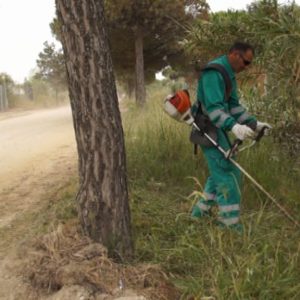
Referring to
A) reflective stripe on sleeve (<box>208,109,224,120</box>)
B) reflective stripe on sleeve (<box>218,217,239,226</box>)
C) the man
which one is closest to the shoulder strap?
the man

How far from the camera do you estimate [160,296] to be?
307cm

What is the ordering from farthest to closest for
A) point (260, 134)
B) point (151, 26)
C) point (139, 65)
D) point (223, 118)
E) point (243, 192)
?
point (139, 65)
point (151, 26)
point (243, 192)
point (260, 134)
point (223, 118)

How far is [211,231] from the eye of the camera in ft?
11.8

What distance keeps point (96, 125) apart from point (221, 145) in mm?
1161

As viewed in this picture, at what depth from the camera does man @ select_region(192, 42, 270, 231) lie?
12.4 ft

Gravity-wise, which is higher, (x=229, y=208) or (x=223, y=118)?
(x=223, y=118)

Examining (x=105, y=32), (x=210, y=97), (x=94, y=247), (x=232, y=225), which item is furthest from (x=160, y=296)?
(x=105, y=32)

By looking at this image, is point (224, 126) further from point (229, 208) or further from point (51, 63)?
point (51, 63)

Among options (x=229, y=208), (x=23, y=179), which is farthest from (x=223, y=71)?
(x=23, y=179)

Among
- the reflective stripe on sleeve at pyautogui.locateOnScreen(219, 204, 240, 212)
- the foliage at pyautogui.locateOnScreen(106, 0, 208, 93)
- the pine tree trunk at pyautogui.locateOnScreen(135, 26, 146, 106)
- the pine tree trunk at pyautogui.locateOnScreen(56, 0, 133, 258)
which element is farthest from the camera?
the pine tree trunk at pyautogui.locateOnScreen(135, 26, 146, 106)

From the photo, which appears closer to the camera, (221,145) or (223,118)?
(223,118)

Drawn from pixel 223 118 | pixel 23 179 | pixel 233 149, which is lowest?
pixel 23 179

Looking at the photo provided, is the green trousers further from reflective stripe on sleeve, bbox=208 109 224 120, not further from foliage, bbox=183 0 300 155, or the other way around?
foliage, bbox=183 0 300 155

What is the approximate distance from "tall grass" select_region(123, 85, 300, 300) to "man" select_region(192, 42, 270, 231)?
5.6 inches
